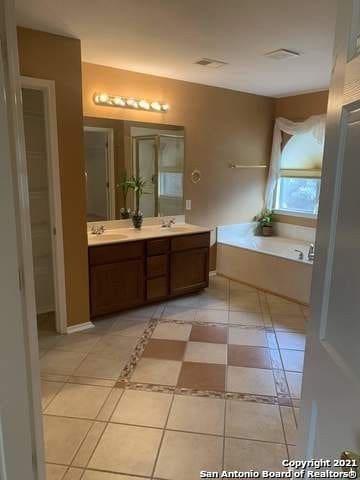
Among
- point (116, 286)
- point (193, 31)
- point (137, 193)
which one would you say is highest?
point (193, 31)

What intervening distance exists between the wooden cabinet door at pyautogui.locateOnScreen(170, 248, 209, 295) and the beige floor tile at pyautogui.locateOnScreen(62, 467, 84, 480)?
7.48ft

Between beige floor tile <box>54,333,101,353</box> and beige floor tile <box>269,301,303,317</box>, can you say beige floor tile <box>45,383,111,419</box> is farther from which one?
beige floor tile <box>269,301,303,317</box>

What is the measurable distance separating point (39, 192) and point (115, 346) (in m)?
1.76

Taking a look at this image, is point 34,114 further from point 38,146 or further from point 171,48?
point 171,48

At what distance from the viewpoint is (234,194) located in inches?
200

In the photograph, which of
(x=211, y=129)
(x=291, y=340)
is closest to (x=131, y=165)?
(x=211, y=129)

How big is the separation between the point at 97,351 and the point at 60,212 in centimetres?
120

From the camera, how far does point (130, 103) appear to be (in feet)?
12.6

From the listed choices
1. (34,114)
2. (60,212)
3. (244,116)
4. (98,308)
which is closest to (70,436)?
(98,308)

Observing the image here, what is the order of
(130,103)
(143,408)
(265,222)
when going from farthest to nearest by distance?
(265,222) < (130,103) < (143,408)

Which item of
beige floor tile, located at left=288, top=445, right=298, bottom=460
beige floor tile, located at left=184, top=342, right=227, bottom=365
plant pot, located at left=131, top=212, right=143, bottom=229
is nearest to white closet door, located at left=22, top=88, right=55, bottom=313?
plant pot, located at left=131, top=212, right=143, bottom=229

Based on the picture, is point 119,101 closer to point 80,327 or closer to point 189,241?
point 189,241

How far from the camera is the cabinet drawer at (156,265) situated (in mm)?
3721

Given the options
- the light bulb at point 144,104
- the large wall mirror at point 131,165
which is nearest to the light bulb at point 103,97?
the large wall mirror at point 131,165
